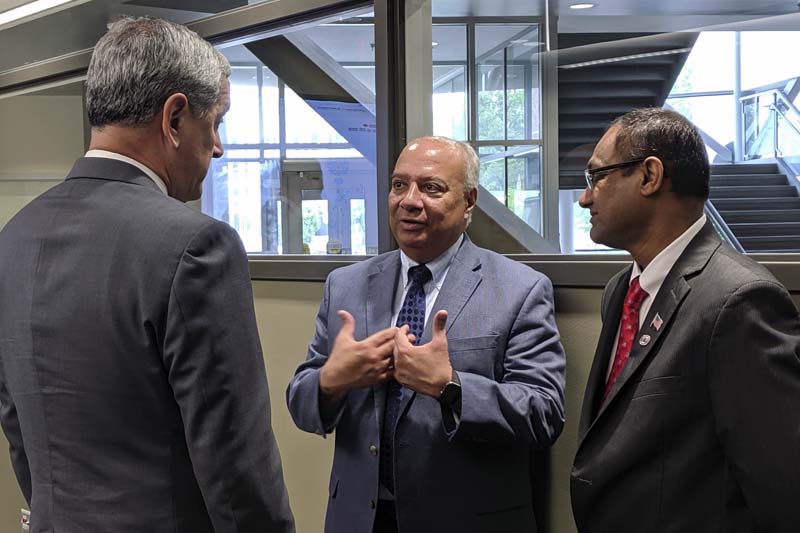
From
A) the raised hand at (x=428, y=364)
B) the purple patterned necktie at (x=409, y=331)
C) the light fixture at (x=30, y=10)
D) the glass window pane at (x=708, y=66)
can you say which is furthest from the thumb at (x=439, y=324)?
the light fixture at (x=30, y=10)

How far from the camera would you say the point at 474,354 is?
79.7 inches

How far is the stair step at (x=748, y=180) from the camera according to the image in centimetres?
254

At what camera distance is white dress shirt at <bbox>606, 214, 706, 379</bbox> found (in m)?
1.62

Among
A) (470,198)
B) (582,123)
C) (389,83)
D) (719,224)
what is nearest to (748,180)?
(719,224)

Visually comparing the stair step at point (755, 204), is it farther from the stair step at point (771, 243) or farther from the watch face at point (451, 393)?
the watch face at point (451, 393)

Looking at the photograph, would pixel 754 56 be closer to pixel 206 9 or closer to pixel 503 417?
pixel 503 417

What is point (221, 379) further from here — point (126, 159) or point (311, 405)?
point (311, 405)

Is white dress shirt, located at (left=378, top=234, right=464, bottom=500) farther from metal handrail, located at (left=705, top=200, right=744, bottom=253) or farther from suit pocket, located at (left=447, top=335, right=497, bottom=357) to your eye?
metal handrail, located at (left=705, top=200, right=744, bottom=253)

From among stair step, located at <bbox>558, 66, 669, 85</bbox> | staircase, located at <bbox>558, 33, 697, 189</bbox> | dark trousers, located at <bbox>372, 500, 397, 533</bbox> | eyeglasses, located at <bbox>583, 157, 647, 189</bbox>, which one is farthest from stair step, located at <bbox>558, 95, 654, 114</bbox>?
dark trousers, located at <bbox>372, 500, 397, 533</bbox>

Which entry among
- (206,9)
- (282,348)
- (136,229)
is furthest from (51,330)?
(206,9)

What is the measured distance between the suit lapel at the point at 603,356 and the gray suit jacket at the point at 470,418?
0.21m

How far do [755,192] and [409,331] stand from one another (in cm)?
122

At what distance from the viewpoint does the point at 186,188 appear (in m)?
1.41

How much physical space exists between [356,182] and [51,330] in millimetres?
1833
